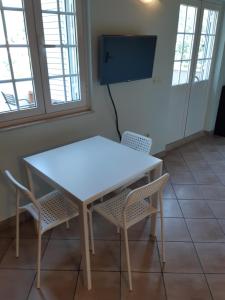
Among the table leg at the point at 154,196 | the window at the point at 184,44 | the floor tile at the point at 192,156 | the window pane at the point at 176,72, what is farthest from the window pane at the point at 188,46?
the table leg at the point at 154,196

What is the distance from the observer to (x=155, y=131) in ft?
10.3

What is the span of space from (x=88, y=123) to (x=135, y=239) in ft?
3.79

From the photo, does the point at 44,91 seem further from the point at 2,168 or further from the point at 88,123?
the point at 2,168

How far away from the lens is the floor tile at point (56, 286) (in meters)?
1.53

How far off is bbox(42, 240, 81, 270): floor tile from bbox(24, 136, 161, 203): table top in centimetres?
70

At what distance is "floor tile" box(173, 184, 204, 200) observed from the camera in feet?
8.26

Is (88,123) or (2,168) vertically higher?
(88,123)

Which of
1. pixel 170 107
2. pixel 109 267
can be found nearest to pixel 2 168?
pixel 109 267

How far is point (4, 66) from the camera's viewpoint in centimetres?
174

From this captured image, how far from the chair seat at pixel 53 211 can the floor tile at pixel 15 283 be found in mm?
446

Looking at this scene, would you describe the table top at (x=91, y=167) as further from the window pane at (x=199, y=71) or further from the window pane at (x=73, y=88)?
the window pane at (x=199, y=71)

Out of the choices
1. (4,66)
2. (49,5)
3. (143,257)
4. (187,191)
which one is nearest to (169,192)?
(187,191)

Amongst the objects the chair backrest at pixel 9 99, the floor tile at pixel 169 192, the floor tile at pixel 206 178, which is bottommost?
the floor tile at pixel 169 192

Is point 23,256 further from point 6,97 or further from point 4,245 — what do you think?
point 6,97
